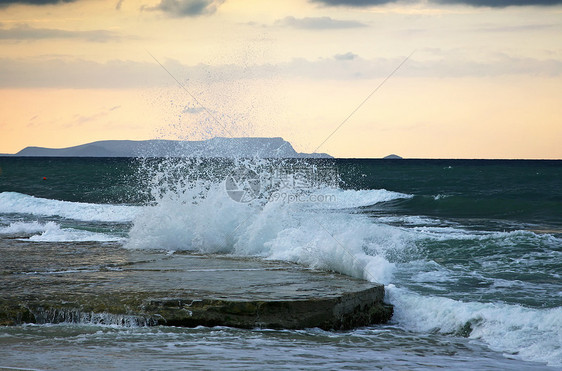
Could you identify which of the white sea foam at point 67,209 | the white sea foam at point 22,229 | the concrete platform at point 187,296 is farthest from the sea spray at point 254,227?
the white sea foam at point 67,209

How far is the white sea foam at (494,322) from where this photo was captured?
612 cm

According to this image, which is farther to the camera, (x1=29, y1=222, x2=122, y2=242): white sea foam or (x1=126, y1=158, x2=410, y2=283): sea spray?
(x1=29, y1=222, x2=122, y2=242): white sea foam

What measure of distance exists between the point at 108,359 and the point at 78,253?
5.53 metres

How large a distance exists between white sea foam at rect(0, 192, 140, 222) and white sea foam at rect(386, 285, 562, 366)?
15.4 m

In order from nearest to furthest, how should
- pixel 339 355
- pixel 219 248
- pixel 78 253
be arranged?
pixel 339 355 < pixel 78 253 < pixel 219 248

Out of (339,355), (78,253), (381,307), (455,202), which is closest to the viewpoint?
(339,355)

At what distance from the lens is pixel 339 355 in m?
5.51

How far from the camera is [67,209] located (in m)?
24.7

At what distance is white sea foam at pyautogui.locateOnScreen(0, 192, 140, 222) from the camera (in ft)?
74.4

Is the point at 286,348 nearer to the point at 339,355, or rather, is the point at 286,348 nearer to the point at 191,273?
the point at 339,355

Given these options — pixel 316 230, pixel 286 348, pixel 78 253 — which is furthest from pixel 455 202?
pixel 286 348

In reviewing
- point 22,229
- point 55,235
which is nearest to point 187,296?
point 55,235

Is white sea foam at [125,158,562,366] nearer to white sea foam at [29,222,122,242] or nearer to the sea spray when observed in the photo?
the sea spray

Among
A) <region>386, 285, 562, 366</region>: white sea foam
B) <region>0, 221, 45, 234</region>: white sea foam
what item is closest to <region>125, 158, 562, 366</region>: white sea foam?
<region>386, 285, 562, 366</region>: white sea foam
